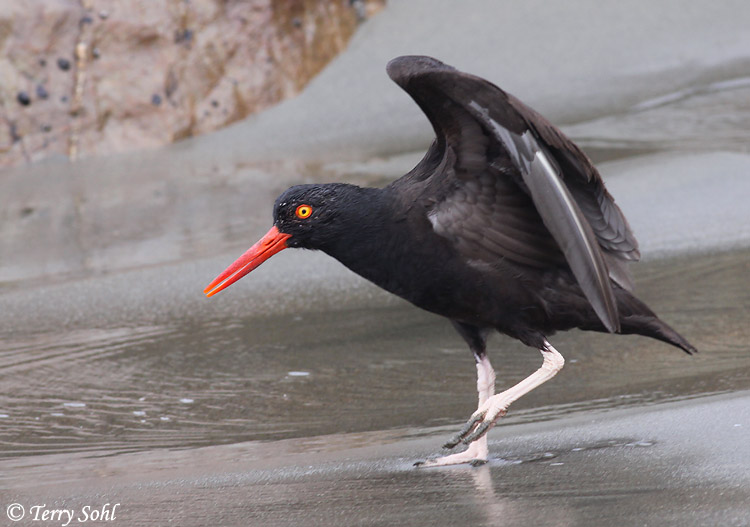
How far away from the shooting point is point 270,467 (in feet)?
11.1

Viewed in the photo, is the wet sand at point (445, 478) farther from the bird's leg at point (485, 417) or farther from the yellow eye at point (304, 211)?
the yellow eye at point (304, 211)

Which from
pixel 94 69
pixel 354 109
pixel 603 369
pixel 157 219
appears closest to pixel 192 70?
pixel 94 69

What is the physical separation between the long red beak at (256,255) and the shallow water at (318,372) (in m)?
0.49

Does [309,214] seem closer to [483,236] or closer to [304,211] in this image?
[304,211]

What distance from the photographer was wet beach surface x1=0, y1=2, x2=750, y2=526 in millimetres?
3090

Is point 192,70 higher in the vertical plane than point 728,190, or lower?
higher

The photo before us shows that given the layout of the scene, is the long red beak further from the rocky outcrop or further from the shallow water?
the rocky outcrop

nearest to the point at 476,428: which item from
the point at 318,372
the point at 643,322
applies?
the point at 643,322

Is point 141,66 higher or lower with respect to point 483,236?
higher

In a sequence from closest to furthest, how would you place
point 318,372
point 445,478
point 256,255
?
point 445,478, point 256,255, point 318,372

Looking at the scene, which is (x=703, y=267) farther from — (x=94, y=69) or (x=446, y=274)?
(x=94, y=69)

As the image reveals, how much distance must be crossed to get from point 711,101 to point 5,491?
608 cm

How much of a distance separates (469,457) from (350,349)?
1295 mm

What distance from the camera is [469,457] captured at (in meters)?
3.46
